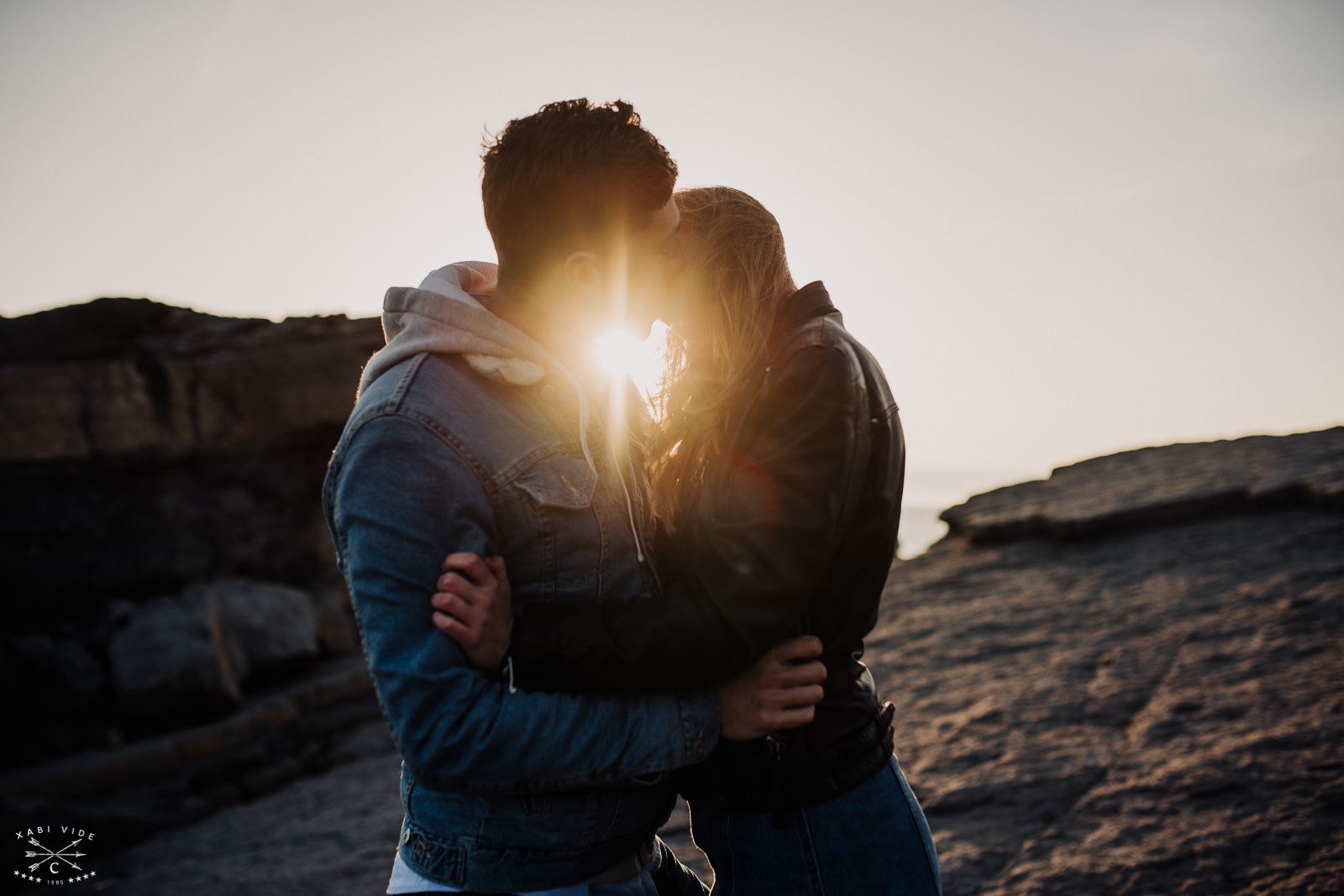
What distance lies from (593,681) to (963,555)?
24.0 ft

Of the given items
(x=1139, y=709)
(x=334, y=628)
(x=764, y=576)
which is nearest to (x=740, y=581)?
(x=764, y=576)

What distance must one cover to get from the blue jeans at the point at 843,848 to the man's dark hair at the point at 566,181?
1.25 meters

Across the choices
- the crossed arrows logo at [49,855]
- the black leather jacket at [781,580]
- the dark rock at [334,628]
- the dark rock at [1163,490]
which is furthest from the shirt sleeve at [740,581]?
the dark rock at [334,628]

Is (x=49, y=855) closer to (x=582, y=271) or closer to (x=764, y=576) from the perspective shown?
(x=582, y=271)

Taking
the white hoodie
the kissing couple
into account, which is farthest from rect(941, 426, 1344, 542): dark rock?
the white hoodie

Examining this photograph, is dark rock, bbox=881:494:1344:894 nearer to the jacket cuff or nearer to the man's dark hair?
the jacket cuff

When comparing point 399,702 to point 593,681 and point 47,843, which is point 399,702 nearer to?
point 593,681

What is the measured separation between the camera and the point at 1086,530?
283 inches

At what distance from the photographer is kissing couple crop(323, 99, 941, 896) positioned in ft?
4.53

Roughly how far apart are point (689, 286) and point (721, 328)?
0.42 feet

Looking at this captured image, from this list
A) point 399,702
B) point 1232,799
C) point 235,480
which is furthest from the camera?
point 235,480

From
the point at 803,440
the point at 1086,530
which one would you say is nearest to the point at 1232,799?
the point at 803,440

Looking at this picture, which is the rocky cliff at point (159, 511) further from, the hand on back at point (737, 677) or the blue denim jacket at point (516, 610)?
the hand on back at point (737, 677)

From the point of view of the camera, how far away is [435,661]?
1.33m
